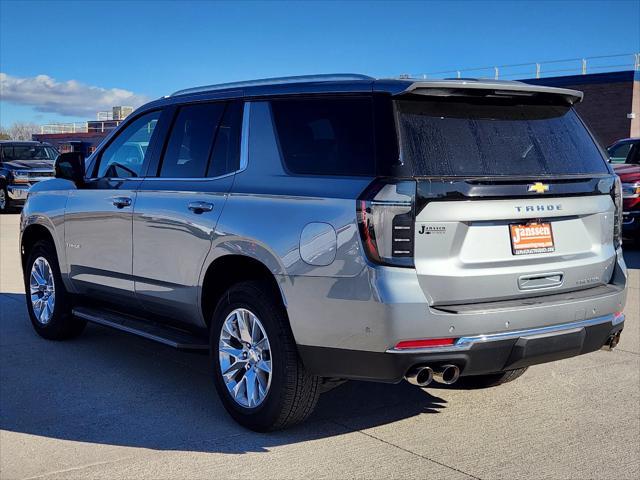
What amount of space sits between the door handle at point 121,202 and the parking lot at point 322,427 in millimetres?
1262

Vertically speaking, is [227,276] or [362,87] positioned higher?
[362,87]

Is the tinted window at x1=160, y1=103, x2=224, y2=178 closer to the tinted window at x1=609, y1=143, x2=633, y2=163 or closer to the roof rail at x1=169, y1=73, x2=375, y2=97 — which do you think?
the roof rail at x1=169, y1=73, x2=375, y2=97

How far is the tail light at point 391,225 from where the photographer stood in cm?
389

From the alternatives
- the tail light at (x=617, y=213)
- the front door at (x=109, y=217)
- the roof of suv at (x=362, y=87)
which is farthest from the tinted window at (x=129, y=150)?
the tail light at (x=617, y=213)

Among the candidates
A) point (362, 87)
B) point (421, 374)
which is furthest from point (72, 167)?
point (421, 374)

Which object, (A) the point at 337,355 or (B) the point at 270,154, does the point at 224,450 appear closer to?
(A) the point at 337,355

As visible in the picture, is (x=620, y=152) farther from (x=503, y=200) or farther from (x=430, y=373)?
(x=430, y=373)

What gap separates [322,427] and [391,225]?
1509 millimetres

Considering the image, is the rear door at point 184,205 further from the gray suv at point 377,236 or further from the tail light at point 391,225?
the tail light at point 391,225

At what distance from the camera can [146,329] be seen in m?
5.48

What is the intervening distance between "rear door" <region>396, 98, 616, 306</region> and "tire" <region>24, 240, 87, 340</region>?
388 centimetres

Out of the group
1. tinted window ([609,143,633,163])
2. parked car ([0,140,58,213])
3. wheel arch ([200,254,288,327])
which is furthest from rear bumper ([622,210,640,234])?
parked car ([0,140,58,213])

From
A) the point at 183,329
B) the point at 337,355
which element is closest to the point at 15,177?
the point at 183,329

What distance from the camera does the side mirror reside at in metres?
6.34
